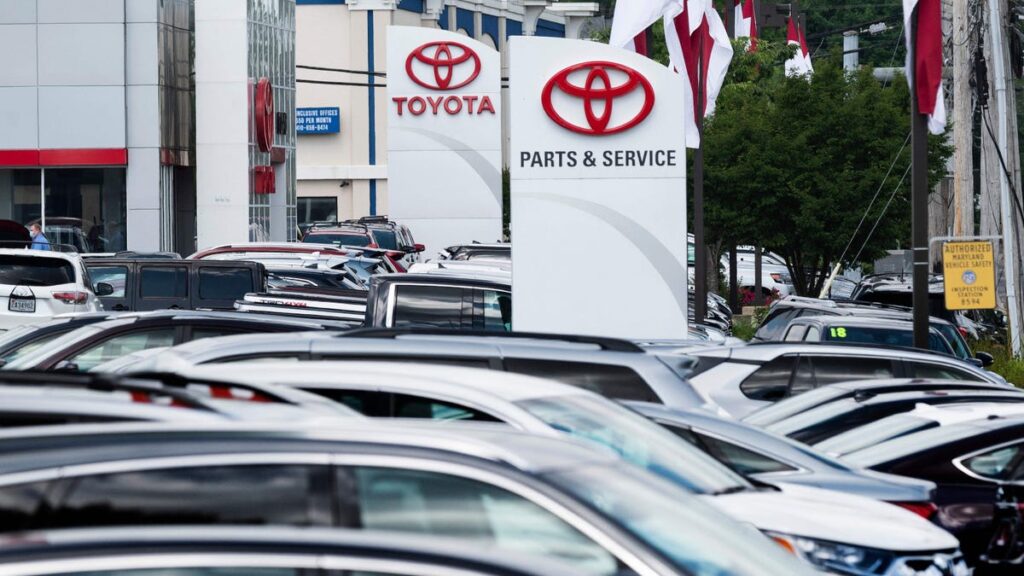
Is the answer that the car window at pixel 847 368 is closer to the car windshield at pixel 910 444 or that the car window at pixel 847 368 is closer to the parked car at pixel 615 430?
the car windshield at pixel 910 444

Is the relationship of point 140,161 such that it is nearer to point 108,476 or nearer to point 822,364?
point 822,364

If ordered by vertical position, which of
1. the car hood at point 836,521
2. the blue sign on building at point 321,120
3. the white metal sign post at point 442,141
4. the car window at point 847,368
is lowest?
the car hood at point 836,521

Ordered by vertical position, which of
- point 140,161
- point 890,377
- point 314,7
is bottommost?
point 890,377

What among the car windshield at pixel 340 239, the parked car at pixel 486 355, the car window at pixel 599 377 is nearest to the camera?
the parked car at pixel 486 355

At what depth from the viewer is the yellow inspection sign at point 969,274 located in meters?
19.4

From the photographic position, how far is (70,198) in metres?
39.1

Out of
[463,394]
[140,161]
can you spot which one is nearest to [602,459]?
[463,394]

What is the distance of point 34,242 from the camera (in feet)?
98.9

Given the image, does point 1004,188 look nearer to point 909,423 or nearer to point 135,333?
point 909,423

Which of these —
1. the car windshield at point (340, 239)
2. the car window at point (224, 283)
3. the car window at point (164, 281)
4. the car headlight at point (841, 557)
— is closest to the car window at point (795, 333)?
the car window at point (224, 283)

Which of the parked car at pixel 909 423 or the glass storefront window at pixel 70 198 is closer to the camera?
the parked car at pixel 909 423

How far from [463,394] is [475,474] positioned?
9.11 feet

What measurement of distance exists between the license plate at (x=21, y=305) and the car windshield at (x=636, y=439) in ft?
49.7

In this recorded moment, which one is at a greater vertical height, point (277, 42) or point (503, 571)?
point (277, 42)
